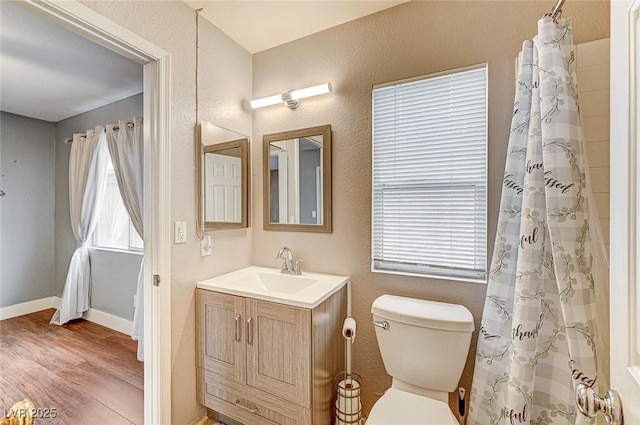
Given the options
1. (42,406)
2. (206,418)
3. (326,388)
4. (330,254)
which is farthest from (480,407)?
(42,406)

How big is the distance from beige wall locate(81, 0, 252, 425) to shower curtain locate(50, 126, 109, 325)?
76.1 inches

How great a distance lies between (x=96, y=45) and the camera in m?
1.84

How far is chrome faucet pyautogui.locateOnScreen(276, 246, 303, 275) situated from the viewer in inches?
72.7

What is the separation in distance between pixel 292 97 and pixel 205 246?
1114 millimetres

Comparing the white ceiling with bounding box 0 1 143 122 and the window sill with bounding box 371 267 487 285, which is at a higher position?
the white ceiling with bounding box 0 1 143 122

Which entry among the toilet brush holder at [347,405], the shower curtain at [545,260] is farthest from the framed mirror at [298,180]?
the shower curtain at [545,260]

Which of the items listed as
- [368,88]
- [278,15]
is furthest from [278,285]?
[278,15]

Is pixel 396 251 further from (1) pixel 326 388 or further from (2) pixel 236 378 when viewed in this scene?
(2) pixel 236 378

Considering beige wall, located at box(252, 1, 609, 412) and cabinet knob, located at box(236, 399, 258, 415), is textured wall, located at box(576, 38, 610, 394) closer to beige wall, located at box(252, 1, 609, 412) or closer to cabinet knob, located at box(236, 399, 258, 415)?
beige wall, located at box(252, 1, 609, 412)

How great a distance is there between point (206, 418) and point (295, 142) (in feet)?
6.01

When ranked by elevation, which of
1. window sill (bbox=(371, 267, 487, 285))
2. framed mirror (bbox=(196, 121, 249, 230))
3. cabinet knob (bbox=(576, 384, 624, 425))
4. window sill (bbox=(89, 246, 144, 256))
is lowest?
window sill (bbox=(89, 246, 144, 256))

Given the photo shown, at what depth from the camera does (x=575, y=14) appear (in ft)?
4.26

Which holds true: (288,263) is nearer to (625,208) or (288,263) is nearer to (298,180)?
(298,180)

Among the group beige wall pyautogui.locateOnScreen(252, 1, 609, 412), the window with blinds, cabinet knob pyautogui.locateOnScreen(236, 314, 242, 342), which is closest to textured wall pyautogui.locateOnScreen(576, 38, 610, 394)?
beige wall pyautogui.locateOnScreen(252, 1, 609, 412)
